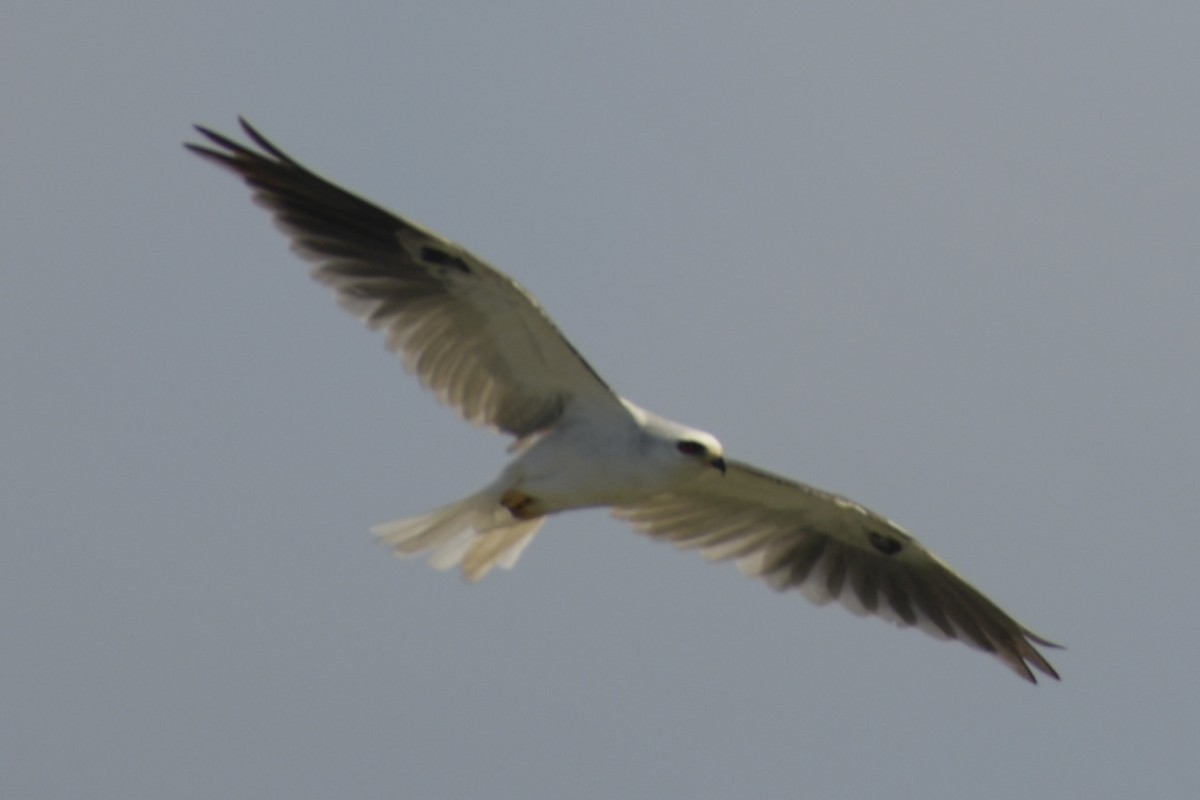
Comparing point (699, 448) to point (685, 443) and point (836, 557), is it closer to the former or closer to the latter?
point (685, 443)

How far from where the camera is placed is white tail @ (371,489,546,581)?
26.7 feet

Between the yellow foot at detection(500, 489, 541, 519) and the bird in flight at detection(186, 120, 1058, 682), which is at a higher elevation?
the bird in flight at detection(186, 120, 1058, 682)

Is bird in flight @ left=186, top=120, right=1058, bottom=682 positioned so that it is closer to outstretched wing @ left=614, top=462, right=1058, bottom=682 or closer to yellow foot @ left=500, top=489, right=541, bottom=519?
yellow foot @ left=500, top=489, right=541, bottom=519

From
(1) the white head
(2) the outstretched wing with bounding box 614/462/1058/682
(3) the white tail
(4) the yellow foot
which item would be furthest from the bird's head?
(2) the outstretched wing with bounding box 614/462/1058/682

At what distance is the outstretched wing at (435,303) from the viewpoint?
783 centimetres

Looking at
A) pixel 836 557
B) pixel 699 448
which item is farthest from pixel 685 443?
pixel 836 557

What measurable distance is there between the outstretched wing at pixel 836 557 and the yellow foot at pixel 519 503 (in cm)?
112

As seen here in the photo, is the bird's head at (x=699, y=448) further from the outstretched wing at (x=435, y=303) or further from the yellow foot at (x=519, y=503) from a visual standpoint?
the yellow foot at (x=519, y=503)

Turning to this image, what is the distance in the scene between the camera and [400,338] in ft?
26.6

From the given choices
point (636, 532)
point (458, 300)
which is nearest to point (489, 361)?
point (458, 300)

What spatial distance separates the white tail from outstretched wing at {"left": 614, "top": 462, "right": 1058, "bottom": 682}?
0.82 metres

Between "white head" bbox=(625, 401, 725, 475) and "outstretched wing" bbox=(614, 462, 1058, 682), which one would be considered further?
"outstretched wing" bbox=(614, 462, 1058, 682)

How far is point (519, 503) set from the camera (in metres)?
7.98

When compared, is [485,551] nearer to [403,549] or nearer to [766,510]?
[403,549]
